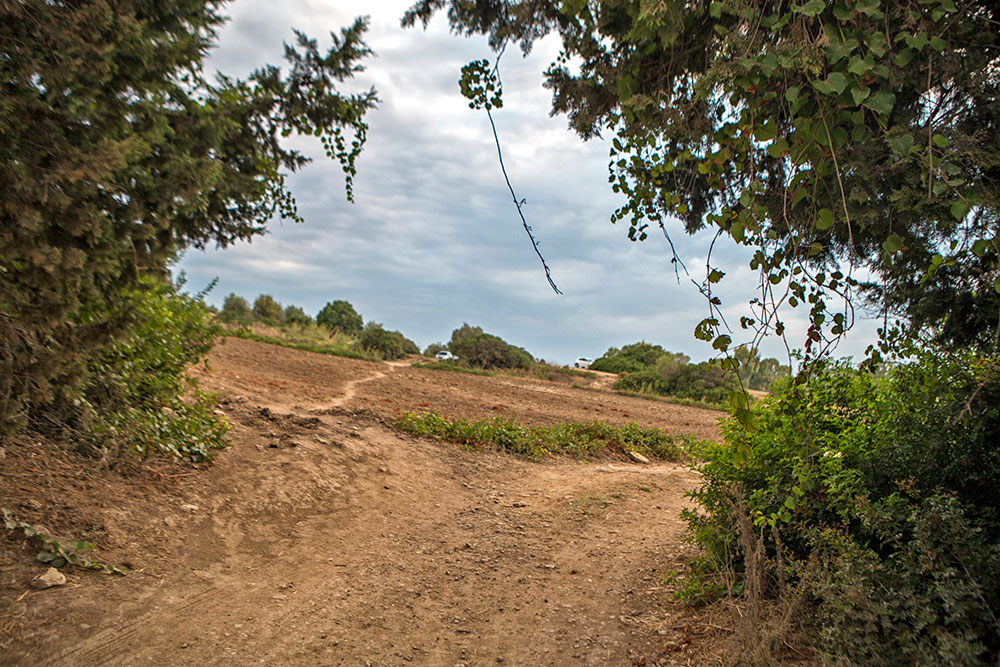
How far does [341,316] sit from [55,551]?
116 feet

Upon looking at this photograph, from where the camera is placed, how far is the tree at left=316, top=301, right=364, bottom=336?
37375 mm

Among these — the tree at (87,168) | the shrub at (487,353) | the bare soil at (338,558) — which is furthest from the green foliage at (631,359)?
the tree at (87,168)

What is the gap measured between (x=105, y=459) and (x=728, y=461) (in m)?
4.65

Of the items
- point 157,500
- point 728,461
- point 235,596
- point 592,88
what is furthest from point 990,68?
point 157,500

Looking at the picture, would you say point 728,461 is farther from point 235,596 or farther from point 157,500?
point 157,500

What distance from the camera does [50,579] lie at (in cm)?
327

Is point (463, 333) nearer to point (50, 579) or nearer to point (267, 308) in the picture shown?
point (267, 308)

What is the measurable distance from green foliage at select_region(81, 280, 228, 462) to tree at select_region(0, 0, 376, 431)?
0.68 m

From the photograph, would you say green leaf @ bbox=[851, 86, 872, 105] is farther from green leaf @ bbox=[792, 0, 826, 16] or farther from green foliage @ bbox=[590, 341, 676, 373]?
green foliage @ bbox=[590, 341, 676, 373]

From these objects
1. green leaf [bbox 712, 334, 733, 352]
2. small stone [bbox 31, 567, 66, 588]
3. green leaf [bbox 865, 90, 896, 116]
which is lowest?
small stone [bbox 31, 567, 66, 588]

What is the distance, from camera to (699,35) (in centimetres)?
302

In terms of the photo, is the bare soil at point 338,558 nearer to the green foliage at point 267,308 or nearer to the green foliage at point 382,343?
the green foliage at point 382,343

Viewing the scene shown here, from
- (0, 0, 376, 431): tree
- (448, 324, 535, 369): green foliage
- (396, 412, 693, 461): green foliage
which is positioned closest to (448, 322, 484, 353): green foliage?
(448, 324, 535, 369): green foliage

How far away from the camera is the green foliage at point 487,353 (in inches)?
923
